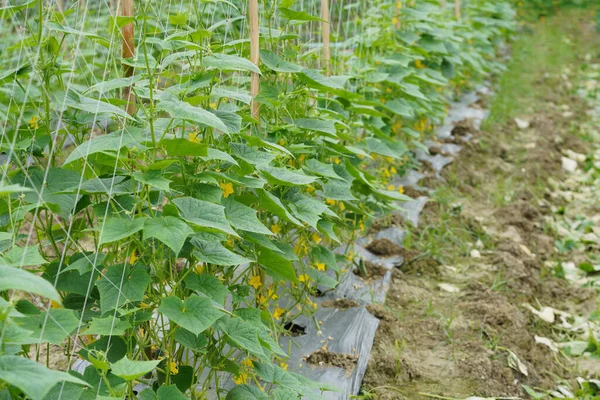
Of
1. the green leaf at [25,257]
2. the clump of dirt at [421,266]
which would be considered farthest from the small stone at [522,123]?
the green leaf at [25,257]

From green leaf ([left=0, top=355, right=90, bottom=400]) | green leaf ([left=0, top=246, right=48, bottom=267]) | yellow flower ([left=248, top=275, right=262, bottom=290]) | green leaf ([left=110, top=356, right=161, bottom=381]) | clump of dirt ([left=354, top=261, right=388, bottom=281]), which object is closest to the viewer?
green leaf ([left=0, top=355, right=90, bottom=400])

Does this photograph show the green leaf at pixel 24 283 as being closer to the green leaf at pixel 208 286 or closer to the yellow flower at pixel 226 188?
the green leaf at pixel 208 286

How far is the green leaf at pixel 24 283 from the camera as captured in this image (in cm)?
130

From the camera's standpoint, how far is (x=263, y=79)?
3.04 m

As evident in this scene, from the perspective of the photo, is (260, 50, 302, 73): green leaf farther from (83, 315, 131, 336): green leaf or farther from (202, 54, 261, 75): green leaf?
(83, 315, 131, 336): green leaf

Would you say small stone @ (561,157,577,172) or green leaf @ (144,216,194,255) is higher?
green leaf @ (144,216,194,255)

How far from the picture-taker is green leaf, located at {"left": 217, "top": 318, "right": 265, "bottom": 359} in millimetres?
1946

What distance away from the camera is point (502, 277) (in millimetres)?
3684

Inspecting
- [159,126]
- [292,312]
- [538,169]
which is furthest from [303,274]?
[538,169]

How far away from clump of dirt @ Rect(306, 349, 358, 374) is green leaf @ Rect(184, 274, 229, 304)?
830 mm

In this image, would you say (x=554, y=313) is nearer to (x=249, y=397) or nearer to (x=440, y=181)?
(x=440, y=181)

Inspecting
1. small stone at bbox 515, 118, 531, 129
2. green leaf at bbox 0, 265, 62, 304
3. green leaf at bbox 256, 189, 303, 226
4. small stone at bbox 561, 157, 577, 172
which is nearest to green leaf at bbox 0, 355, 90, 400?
green leaf at bbox 0, 265, 62, 304

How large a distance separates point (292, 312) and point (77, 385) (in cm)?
137

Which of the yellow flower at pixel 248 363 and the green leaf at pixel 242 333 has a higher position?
the green leaf at pixel 242 333
